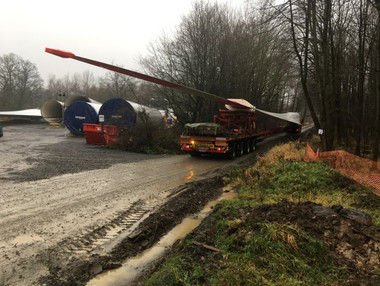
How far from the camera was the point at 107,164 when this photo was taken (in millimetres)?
12242

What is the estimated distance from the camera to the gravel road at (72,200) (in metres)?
4.63

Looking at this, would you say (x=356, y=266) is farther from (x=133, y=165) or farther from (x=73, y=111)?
(x=73, y=111)

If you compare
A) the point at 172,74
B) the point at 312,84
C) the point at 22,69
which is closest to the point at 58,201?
the point at 172,74

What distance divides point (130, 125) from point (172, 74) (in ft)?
21.6

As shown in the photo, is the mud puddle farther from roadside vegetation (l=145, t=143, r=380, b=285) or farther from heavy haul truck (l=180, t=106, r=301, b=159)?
heavy haul truck (l=180, t=106, r=301, b=159)

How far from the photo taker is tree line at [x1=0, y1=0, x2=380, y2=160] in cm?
1353

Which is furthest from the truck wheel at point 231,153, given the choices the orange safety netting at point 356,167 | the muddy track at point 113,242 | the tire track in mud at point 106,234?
the tire track in mud at point 106,234

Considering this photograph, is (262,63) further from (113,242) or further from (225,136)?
(113,242)

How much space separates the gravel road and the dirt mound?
2798 mm

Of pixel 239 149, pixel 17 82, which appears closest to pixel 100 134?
pixel 239 149

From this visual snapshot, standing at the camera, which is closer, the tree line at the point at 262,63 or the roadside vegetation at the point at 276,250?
the roadside vegetation at the point at 276,250

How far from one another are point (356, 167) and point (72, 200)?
875cm

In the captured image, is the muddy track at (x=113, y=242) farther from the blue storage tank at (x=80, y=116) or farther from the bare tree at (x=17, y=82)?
the bare tree at (x=17, y=82)

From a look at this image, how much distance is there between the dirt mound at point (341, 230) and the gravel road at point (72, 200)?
2798 mm
